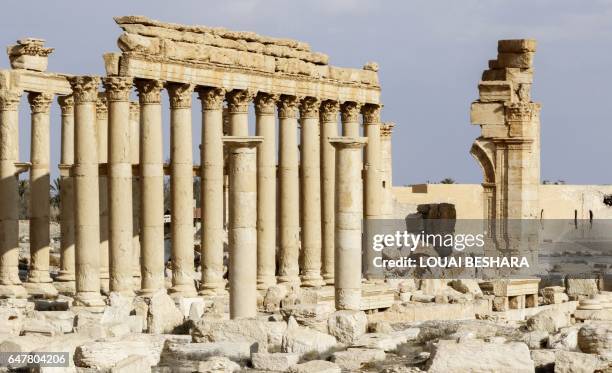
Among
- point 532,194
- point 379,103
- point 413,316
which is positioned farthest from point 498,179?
point 413,316

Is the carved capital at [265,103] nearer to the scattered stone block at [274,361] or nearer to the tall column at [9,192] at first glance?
the tall column at [9,192]

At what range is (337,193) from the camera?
3972 centimetres

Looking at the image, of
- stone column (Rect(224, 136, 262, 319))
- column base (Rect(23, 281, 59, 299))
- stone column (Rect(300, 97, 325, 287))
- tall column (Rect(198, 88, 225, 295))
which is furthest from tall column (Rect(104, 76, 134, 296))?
stone column (Rect(300, 97, 325, 287))

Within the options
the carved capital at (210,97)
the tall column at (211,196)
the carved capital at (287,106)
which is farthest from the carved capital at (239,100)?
the carved capital at (287,106)

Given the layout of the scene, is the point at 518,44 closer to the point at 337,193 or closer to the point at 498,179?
the point at 498,179

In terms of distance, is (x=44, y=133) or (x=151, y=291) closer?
(x=151, y=291)

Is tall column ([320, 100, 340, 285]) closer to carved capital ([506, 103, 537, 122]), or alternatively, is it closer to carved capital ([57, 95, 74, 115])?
carved capital ([506, 103, 537, 122])

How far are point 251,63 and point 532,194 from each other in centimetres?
938

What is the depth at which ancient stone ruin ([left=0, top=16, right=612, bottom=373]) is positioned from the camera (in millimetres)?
31891

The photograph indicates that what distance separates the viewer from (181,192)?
46.3 metres

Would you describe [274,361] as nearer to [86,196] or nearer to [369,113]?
[86,196]

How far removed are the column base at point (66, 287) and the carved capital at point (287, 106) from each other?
25.2 feet

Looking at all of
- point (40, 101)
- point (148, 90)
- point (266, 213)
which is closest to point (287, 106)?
point (266, 213)

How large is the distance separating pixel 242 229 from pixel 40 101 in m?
13.6
